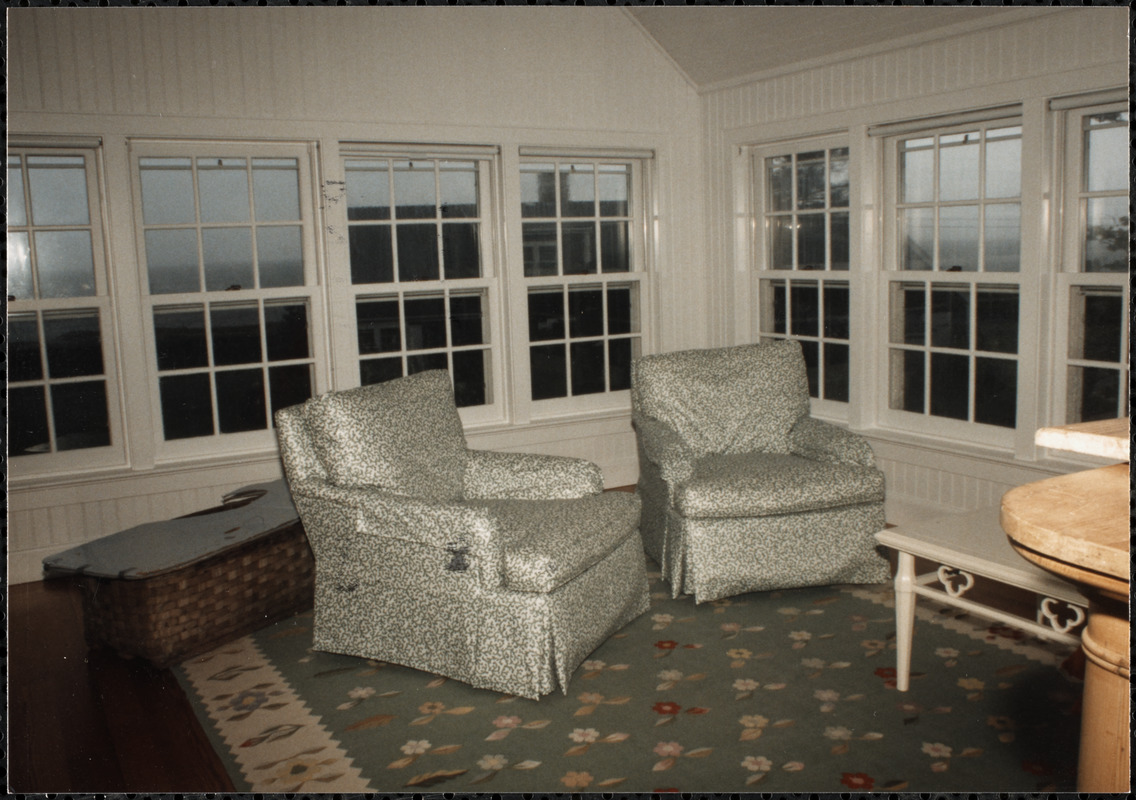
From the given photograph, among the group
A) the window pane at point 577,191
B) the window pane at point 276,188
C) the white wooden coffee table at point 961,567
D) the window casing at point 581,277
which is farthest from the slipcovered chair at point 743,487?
the window pane at point 276,188

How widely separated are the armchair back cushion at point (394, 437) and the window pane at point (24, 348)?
5.47 ft

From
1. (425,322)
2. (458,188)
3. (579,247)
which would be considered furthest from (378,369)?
(579,247)

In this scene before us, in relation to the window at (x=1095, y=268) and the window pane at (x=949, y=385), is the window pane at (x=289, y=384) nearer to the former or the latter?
the window pane at (x=949, y=385)

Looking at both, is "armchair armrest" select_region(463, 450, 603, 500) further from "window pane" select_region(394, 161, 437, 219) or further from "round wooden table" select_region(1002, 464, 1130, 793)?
"round wooden table" select_region(1002, 464, 1130, 793)

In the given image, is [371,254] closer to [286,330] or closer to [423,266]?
[423,266]

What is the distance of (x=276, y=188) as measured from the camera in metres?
4.42

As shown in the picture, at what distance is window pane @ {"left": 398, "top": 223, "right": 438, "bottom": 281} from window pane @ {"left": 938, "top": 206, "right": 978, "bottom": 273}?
2.44 meters

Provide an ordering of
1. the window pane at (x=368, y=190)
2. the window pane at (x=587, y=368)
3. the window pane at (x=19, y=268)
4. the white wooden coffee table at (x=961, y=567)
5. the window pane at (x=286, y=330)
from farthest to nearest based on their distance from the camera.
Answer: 1. the window pane at (x=587, y=368)
2. the window pane at (x=368, y=190)
3. the window pane at (x=286, y=330)
4. the window pane at (x=19, y=268)
5. the white wooden coffee table at (x=961, y=567)

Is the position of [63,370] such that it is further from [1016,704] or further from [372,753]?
[1016,704]

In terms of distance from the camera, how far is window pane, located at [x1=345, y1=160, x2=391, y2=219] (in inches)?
181

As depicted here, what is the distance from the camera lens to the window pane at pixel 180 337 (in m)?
4.28

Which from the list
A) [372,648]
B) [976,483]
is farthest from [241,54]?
[976,483]

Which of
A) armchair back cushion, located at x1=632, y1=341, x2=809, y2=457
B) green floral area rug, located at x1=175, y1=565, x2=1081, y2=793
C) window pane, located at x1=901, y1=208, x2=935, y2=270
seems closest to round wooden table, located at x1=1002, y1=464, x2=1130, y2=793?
green floral area rug, located at x1=175, y1=565, x2=1081, y2=793

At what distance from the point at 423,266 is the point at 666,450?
6.02 ft
